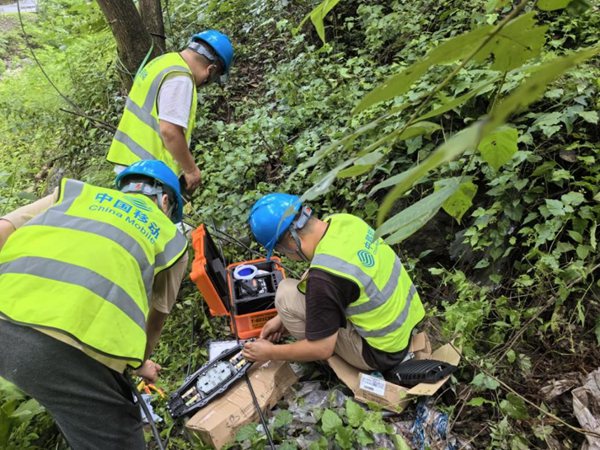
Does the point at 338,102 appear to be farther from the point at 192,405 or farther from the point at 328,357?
the point at 192,405

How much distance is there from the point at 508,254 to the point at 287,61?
3.31 meters

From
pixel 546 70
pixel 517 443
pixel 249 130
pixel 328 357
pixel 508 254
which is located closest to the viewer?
pixel 546 70

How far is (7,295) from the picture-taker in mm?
1524

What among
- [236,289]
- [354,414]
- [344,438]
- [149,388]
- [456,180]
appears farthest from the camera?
[236,289]

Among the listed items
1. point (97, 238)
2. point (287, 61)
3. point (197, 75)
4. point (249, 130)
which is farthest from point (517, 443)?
point (287, 61)

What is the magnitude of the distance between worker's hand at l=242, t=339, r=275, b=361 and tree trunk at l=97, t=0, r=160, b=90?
2807 millimetres

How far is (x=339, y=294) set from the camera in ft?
7.29

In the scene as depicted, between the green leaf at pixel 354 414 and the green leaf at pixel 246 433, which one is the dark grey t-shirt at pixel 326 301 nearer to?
the green leaf at pixel 354 414

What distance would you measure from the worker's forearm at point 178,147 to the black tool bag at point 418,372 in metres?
1.82

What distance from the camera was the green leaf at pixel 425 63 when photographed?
356 mm

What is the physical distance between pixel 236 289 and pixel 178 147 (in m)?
1.00

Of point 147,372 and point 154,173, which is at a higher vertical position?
point 154,173

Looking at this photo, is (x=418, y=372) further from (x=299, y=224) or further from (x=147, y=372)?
(x=147, y=372)

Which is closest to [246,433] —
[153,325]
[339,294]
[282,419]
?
[282,419]
